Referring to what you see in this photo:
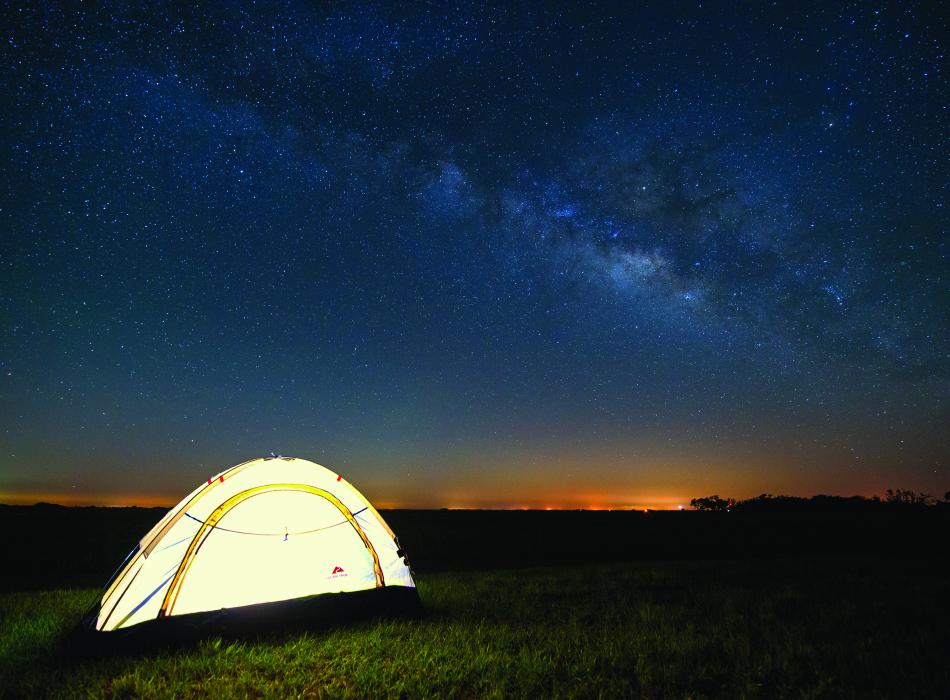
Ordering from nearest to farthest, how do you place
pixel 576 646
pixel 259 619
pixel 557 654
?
pixel 557 654 → pixel 576 646 → pixel 259 619

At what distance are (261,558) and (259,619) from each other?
2.45ft

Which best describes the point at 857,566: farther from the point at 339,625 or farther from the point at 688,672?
the point at 339,625

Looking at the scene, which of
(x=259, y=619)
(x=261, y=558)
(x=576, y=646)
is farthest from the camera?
(x=261, y=558)

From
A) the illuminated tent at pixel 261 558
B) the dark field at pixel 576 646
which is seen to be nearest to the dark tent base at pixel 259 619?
the illuminated tent at pixel 261 558

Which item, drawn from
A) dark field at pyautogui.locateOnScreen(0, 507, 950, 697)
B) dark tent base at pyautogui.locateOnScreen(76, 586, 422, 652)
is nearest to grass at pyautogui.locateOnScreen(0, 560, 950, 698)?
dark field at pyautogui.locateOnScreen(0, 507, 950, 697)

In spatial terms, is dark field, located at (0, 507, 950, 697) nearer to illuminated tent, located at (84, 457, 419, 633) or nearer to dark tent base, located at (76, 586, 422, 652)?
dark tent base, located at (76, 586, 422, 652)

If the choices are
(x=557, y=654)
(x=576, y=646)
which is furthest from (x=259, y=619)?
(x=576, y=646)

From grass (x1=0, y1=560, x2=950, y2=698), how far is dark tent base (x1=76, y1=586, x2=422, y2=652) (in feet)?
0.75

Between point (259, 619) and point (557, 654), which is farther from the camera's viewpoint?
point (259, 619)

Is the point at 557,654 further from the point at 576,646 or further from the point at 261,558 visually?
the point at 261,558

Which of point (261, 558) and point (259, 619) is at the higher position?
point (261, 558)

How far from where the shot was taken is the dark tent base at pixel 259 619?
17.4ft

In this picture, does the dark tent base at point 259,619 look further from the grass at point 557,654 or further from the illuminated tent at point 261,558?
the grass at point 557,654

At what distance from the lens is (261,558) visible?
647 centimetres
